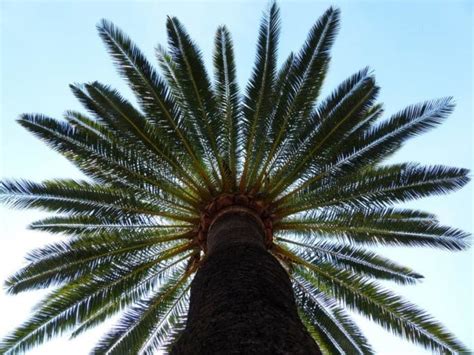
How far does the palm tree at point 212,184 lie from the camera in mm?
8461

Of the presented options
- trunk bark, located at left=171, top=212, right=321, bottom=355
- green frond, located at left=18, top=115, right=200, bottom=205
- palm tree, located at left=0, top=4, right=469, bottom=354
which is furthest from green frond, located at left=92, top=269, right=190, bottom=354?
trunk bark, located at left=171, top=212, right=321, bottom=355

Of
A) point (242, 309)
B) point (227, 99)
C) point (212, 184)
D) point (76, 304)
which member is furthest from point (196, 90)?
point (242, 309)

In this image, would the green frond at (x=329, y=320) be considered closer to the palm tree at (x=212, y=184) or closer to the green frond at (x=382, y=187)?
the palm tree at (x=212, y=184)

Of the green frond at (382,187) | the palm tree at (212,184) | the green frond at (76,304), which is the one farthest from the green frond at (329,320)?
the green frond at (76,304)

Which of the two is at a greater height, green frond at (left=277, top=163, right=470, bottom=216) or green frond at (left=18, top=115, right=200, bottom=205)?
green frond at (left=18, top=115, right=200, bottom=205)

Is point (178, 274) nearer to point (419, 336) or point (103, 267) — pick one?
point (103, 267)

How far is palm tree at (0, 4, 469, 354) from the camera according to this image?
8.46 metres

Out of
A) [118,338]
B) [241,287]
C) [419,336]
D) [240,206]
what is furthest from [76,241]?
[419,336]

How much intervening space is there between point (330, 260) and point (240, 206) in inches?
98.3

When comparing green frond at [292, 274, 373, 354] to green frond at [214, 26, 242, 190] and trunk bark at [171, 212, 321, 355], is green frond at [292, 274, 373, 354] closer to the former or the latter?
green frond at [214, 26, 242, 190]

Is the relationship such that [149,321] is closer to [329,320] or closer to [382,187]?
[329,320]

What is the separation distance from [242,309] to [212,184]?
4.80 m

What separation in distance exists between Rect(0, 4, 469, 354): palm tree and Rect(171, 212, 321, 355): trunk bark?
117 inches

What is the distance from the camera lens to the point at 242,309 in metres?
3.97
